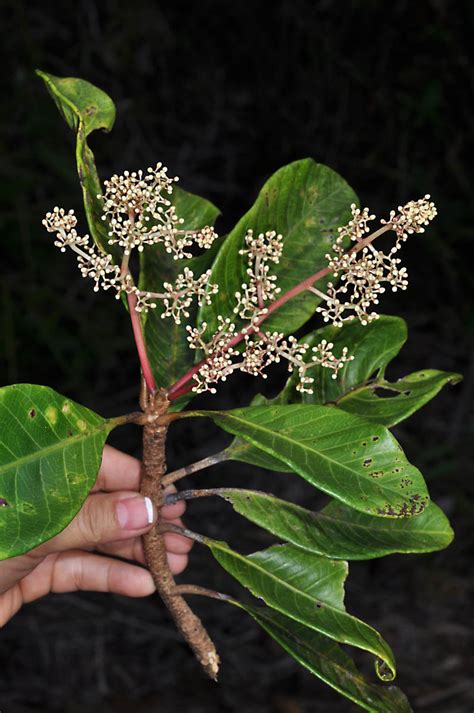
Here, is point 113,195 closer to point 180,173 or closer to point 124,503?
point 124,503

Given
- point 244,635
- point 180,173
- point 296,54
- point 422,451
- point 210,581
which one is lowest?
point 244,635

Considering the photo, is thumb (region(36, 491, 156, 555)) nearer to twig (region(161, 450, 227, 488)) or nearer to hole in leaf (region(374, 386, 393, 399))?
twig (region(161, 450, 227, 488))

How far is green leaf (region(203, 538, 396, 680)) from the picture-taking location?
1036 mm

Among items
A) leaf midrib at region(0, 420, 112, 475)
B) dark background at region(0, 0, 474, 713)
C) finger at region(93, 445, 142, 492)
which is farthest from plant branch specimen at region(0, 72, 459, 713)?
dark background at region(0, 0, 474, 713)

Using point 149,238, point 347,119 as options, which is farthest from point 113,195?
point 347,119

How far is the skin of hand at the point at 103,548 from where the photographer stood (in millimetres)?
1162

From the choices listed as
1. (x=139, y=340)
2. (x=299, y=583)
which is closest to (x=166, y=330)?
(x=139, y=340)

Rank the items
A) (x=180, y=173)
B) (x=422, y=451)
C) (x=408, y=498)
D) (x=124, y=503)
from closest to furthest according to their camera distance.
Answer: (x=408, y=498)
(x=124, y=503)
(x=422, y=451)
(x=180, y=173)

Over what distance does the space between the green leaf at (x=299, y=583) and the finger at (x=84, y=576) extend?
1.67 ft

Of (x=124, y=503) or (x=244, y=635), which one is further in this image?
(x=244, y=635)

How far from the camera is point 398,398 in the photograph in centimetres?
110

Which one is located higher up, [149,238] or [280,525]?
[149,238]

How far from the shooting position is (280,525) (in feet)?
3.56

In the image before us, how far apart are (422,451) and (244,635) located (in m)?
0.72
